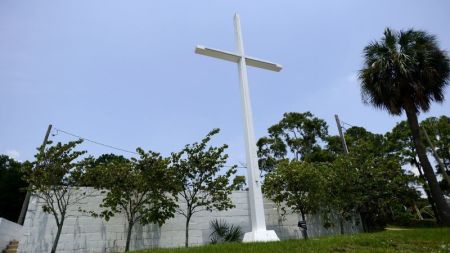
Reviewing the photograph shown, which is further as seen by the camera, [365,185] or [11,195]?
[11,195]

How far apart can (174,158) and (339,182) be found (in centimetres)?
784

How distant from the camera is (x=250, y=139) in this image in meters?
9.77

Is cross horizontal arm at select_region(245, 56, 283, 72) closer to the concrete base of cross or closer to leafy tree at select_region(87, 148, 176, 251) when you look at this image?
leafy tree at select_region(87, 148, 176, 251)

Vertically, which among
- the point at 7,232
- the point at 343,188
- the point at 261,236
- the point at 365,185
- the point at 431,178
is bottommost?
the point at 261,236

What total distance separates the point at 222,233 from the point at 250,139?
5.64 meters

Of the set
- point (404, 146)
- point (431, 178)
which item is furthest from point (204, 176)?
point (404, 146)

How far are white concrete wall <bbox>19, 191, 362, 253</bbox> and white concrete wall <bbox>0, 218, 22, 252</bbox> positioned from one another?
1.20m

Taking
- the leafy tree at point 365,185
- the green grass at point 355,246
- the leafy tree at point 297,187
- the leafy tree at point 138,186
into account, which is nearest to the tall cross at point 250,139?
the green grass at point 355,246

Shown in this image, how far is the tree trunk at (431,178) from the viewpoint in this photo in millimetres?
13084

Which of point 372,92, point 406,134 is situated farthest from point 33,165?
point 406,134

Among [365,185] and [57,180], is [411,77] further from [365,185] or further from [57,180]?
[57,180]

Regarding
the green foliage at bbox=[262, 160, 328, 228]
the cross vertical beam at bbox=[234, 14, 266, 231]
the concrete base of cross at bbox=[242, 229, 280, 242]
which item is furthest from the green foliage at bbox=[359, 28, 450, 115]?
the concrete base of cross at bbox=[242, 229, 280, 242]

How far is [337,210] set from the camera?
16.4m

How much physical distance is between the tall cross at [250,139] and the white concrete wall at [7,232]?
344 inches
